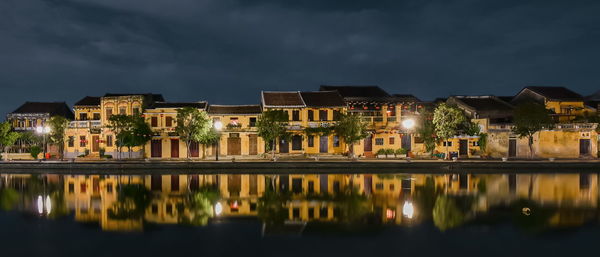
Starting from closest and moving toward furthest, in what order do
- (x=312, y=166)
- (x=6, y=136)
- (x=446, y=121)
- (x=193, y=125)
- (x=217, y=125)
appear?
1. (x=312, y=166)
2. (x=193, y=125)
3. (x=446, y=121)
4. (x=217, y=125)
5. (x=6, y=136)

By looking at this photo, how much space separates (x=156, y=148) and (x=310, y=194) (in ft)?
96.0

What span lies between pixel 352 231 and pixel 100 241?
11.2m

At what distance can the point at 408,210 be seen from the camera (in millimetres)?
23047

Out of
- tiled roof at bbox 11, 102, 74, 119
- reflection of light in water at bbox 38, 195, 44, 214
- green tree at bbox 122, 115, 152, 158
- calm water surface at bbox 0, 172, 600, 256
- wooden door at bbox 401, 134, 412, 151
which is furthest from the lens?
tiled roof at bbox 11, 102, 74, 119

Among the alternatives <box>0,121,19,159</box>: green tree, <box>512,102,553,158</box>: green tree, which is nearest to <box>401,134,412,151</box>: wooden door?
<box>512,102,553,158</box>: green tree

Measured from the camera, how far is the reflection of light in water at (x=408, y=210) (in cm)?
2199

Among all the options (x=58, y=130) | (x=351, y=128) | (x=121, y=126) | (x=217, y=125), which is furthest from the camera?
(x=58, y=130)

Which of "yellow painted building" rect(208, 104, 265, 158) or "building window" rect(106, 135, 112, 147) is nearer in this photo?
"yellow painted building" rect(208, 104, 265, 158)

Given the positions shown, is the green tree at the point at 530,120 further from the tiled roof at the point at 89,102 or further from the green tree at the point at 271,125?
the tiled roof at the point at 89,102

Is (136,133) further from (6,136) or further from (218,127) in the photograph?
(6,136)

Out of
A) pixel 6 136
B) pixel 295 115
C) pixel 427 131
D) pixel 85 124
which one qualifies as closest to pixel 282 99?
pixel 295 115

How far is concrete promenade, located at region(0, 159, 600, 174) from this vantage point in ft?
134

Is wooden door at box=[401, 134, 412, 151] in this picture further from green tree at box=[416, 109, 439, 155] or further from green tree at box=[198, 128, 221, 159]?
green tree at box=[198, 128, 221, 159]

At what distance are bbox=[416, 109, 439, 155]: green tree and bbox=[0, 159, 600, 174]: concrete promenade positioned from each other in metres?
4.44
